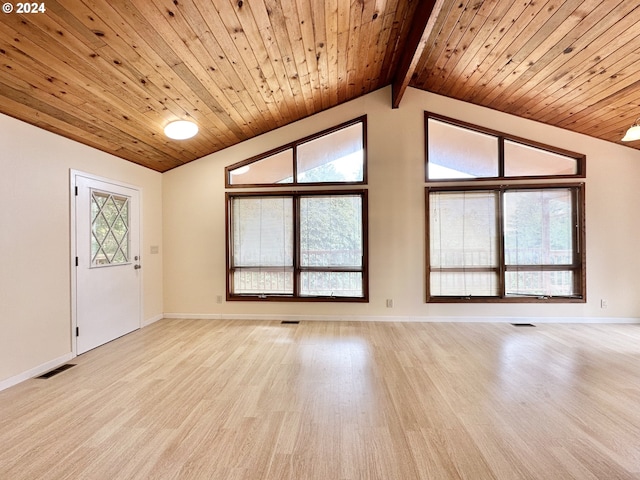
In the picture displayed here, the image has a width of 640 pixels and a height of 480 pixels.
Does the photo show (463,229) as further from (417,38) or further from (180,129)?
(180,129)

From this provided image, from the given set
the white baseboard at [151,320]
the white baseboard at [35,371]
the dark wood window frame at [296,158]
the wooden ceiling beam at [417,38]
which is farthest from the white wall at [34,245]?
the wooden ceiling beam at [417,38]

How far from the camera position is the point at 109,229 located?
371cm

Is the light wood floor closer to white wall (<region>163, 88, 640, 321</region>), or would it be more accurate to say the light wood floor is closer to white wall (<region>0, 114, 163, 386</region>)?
white wall (<region>0, 114, 163, 386</region>)

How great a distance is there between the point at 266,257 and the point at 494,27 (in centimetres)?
390

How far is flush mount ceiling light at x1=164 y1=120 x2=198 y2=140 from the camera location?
11.1 feet

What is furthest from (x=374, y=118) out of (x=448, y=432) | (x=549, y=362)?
(x=448, y=432)

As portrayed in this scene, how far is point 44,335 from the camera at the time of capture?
2838 millimetres

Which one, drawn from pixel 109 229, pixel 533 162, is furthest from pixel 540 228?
pixel 109 229

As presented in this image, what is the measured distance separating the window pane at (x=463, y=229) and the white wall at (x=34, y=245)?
457cm

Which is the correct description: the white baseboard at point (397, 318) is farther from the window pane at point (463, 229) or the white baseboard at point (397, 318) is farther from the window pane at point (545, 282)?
the window pane at point (463, 229)

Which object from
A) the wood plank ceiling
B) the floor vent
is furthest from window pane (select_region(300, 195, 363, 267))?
the floor vent

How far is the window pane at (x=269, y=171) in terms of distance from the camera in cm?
461

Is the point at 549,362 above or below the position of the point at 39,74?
below

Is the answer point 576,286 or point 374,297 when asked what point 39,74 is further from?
point 576,286
